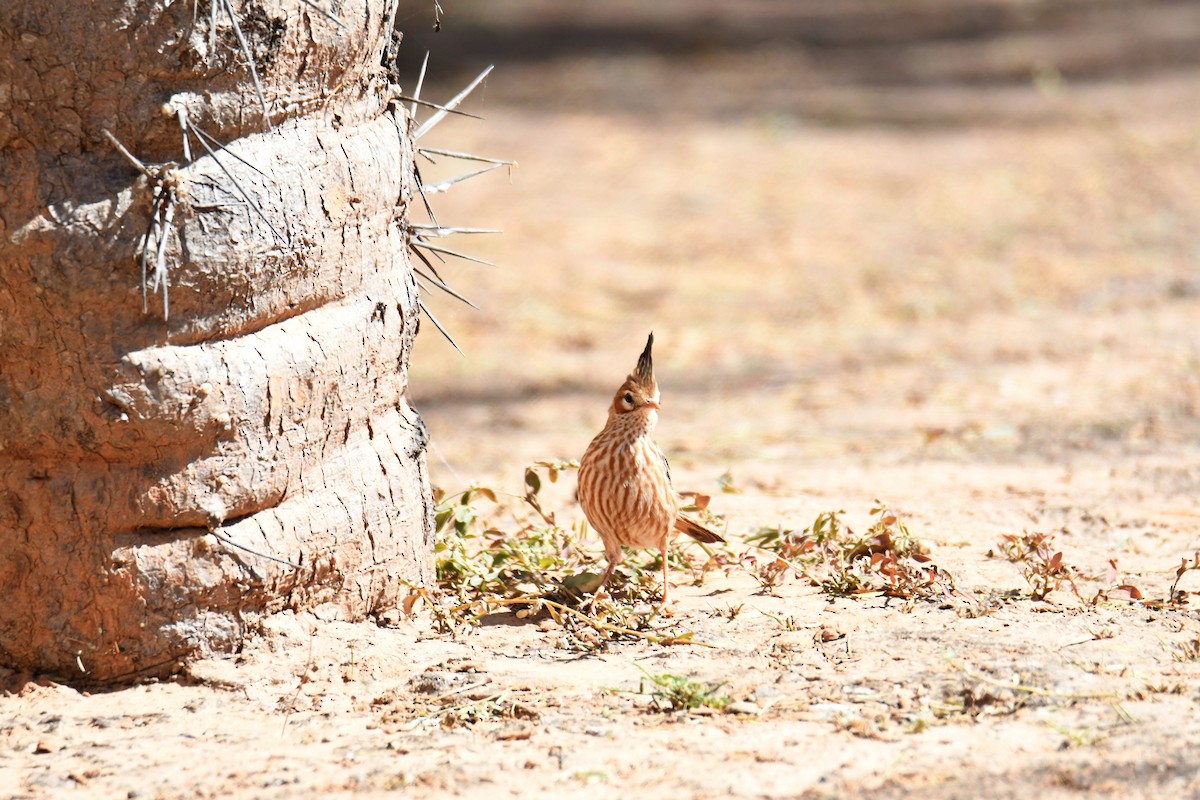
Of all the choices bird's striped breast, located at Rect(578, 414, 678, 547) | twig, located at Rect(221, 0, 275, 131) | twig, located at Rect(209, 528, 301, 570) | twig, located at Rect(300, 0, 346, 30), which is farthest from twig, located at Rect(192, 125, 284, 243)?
bird's striped breast, located at Rect(578, 414, 678, 547)

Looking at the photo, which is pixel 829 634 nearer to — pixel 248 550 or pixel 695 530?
pixel 695 530

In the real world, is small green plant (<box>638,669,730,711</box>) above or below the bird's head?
below

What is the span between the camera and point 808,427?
7461mm

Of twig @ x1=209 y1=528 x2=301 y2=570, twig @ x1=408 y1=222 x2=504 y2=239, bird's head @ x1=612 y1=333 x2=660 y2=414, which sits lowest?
twig @ x1=209 y1=528 x2=301 y2=570

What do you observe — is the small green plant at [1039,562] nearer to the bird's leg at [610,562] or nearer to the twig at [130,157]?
the bird's leg at [610,562]

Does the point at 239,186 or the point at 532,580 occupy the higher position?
the point at 239,186

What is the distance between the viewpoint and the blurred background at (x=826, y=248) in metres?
7.40

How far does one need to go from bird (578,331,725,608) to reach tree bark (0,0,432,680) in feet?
2.37

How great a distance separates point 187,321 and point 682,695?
65.5 inches

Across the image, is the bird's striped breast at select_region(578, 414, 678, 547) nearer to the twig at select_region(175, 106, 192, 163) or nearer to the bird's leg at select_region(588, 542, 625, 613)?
the bird's leg at select_region(588, 542, 625, 613)

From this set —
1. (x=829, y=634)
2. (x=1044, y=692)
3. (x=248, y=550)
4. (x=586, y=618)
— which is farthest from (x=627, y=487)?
(x=1044, y=692)

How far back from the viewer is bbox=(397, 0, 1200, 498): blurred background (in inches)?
291

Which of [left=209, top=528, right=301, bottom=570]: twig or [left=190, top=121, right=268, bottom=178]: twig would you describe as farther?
[left=209, top=528, right=301, bottom=570]: twig

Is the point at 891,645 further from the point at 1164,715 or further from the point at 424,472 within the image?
the point at 424,472
